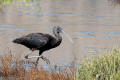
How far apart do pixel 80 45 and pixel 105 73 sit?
9.61 metres

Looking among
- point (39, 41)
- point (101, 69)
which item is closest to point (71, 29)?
point (39, 41)

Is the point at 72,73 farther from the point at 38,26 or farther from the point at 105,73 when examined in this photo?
the point at 38,26

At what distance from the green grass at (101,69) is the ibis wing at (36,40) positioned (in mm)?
3465

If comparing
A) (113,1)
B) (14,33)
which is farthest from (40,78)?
(113,1)

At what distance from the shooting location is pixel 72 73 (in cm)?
833

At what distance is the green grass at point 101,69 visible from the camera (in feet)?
25.4

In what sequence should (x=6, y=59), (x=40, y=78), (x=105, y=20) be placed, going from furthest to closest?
(x=105, y=20), (x=6, y=59), (x=40, y=78)

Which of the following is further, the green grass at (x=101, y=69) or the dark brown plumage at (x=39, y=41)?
the dark brown plumage at (x=39, y=41)

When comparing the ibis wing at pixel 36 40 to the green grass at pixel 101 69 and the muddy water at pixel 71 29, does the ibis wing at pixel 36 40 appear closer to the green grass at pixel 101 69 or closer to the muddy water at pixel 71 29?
the muddy water at pixel 71 29

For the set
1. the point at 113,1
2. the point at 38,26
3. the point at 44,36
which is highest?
the point at 44,36

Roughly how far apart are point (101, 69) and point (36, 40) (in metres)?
3.94

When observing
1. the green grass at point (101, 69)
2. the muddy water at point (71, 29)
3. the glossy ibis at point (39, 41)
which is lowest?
the muddy water at point (71, 29)

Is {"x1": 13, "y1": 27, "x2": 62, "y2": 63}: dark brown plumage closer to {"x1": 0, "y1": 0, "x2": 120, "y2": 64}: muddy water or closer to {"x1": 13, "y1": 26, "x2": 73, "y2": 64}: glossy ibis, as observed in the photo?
{"x1": 13, "y1": 26, "x2": 73, "y2": 64}: glossy ibis

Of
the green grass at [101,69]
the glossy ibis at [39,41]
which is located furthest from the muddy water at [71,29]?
the green grass at [101,69]
